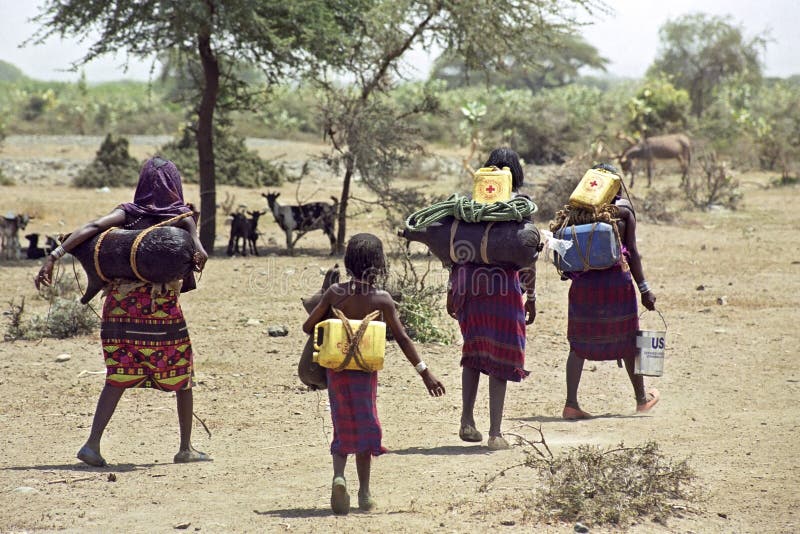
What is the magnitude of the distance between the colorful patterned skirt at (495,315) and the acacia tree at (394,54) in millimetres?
8555

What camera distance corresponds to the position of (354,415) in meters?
4.83

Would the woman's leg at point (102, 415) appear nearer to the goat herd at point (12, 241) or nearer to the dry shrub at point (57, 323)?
the dry shrub at point (57, 323)

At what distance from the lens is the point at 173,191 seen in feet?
19.0

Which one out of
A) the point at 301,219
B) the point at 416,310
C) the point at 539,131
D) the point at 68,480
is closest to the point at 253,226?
the point at 301,219

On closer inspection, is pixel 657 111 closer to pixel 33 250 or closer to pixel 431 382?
pixel 33 250

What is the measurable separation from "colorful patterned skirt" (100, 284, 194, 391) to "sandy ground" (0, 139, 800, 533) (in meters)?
0.49

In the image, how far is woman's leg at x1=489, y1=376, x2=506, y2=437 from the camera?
5.92m

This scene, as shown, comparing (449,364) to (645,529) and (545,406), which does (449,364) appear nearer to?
(545,406)

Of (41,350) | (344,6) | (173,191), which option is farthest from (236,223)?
(173,191)

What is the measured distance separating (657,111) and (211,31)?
67.5 feet

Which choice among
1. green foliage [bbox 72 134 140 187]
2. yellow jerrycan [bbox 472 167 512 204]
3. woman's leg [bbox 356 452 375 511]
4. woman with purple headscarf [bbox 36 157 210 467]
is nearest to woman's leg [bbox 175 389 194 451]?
woman with purple headscarf [bbox 36 157 210 467]

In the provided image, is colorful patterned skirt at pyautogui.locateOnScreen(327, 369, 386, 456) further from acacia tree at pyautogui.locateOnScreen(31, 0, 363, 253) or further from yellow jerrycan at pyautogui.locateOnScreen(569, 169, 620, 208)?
acacia tree at pyautogui.locateOnScreen(31, 0, 363, 253)

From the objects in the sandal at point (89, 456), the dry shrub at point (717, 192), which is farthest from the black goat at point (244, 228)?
the dry shrub at point (717, 192)

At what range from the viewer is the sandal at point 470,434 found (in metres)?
6.06
